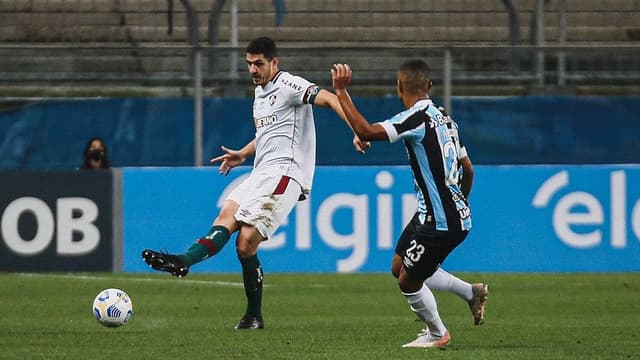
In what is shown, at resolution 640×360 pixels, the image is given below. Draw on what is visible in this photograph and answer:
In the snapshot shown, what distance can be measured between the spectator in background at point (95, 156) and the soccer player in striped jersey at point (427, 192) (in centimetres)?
770

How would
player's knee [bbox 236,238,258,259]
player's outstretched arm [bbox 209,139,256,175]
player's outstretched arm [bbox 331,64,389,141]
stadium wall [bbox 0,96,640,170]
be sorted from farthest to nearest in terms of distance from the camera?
1. stadium wall [bbox 0,96,640,170]
2. player's outstretched arm [bbox 209,139,256,175]
3. player's knee [bbox 236,238,258,259]
4. player's outstretched arm [bbox 331,64,389,141]

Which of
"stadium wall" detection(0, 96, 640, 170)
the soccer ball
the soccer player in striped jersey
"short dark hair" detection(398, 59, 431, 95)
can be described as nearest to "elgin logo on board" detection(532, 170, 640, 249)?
"stadium wall" detection(0, 96, 640, 170)

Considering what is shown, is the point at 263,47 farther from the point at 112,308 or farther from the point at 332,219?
the point at 332,219

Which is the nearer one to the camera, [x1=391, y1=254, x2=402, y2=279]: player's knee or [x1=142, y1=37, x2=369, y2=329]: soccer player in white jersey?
[x1=391, y1=254, x2=402, y2=279]: player's knee

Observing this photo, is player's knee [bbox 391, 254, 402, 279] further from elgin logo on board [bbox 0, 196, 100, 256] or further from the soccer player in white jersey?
elgin logo on board [bbox 0, 196, 100, 256]

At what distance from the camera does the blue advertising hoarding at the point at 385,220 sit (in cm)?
1475

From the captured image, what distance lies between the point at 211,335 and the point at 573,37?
944 cm

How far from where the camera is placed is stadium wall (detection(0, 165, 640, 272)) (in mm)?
14680

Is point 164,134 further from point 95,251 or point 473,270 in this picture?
point 473,270

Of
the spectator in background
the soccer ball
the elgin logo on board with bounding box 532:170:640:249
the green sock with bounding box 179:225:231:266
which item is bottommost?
the soccer ball

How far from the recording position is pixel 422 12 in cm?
1691

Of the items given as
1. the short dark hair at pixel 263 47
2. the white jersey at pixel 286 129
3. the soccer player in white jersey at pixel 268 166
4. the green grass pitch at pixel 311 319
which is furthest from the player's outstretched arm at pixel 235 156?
the green grass pitch at pixel 311 319

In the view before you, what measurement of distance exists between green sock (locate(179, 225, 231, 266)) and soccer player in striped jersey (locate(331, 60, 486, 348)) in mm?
1410

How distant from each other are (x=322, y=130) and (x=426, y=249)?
25.3ft
